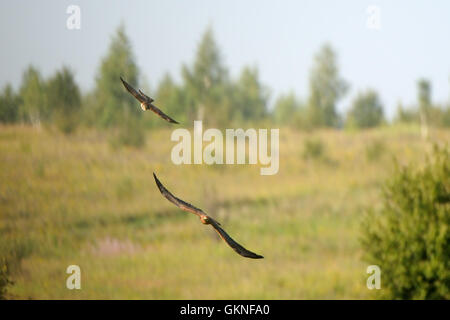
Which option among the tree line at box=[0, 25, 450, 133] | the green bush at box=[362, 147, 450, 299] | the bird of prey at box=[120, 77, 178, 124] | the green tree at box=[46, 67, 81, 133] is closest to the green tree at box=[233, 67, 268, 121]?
the tree line at box=[0, 25, 450, 133]

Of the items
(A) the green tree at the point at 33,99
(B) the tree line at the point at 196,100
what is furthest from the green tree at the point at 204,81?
(A) the green tree at the point at 33,99

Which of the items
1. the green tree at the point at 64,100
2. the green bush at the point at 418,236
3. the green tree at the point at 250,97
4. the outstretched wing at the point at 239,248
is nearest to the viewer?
the outstretched wing at the point at 239,248

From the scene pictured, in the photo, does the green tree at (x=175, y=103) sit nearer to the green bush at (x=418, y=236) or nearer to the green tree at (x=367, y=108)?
the green tree at (x=367, y=108)

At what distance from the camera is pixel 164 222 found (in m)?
33.9

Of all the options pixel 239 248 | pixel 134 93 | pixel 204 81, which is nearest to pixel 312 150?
pixel 204 81

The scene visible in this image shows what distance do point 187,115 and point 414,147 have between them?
17549mm

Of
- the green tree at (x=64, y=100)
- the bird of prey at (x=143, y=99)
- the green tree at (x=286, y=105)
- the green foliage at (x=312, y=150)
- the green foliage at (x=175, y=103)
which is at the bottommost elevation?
the bird of prey at (x=143, y=99)

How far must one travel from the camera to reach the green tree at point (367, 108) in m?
70.2

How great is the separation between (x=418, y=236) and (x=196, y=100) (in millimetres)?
37392

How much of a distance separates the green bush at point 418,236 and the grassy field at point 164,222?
17.9 feet

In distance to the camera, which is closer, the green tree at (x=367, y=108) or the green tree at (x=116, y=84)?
the green tree at (x=116, y=84)

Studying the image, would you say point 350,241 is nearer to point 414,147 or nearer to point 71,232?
point 71,232

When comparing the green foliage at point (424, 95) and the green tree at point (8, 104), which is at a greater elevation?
the green foliage at point (424, 95)

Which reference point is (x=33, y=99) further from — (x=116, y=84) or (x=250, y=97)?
(x=250, y=97)
